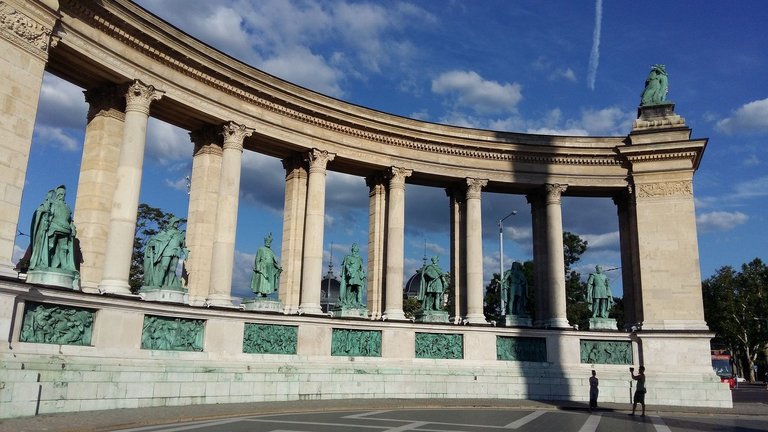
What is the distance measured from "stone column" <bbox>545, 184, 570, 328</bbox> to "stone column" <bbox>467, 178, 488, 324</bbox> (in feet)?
13.2

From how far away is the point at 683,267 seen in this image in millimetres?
34062

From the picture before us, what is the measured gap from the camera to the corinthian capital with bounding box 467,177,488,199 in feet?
119

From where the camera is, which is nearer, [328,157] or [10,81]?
[10,81]

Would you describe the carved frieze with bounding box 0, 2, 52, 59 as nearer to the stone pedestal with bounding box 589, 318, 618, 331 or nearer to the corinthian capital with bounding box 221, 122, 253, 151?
the corinthian capital with bounding box 221, 122, 253, 151

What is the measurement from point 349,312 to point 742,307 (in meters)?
73.7

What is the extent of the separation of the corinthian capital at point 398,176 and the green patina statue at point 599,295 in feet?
42.1

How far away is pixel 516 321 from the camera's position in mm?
35312

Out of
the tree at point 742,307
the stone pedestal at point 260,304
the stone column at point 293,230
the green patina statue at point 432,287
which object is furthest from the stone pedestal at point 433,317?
the tree at point 742,307

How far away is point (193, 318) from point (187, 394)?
331 cm

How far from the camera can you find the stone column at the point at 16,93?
769 inches

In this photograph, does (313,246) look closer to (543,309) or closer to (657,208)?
(543,309)

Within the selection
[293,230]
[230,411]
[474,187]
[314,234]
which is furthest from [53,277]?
[474,187]

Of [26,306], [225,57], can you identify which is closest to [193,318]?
[26,306]

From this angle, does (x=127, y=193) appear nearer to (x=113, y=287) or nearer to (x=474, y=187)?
Result: (x=113, y=287)
